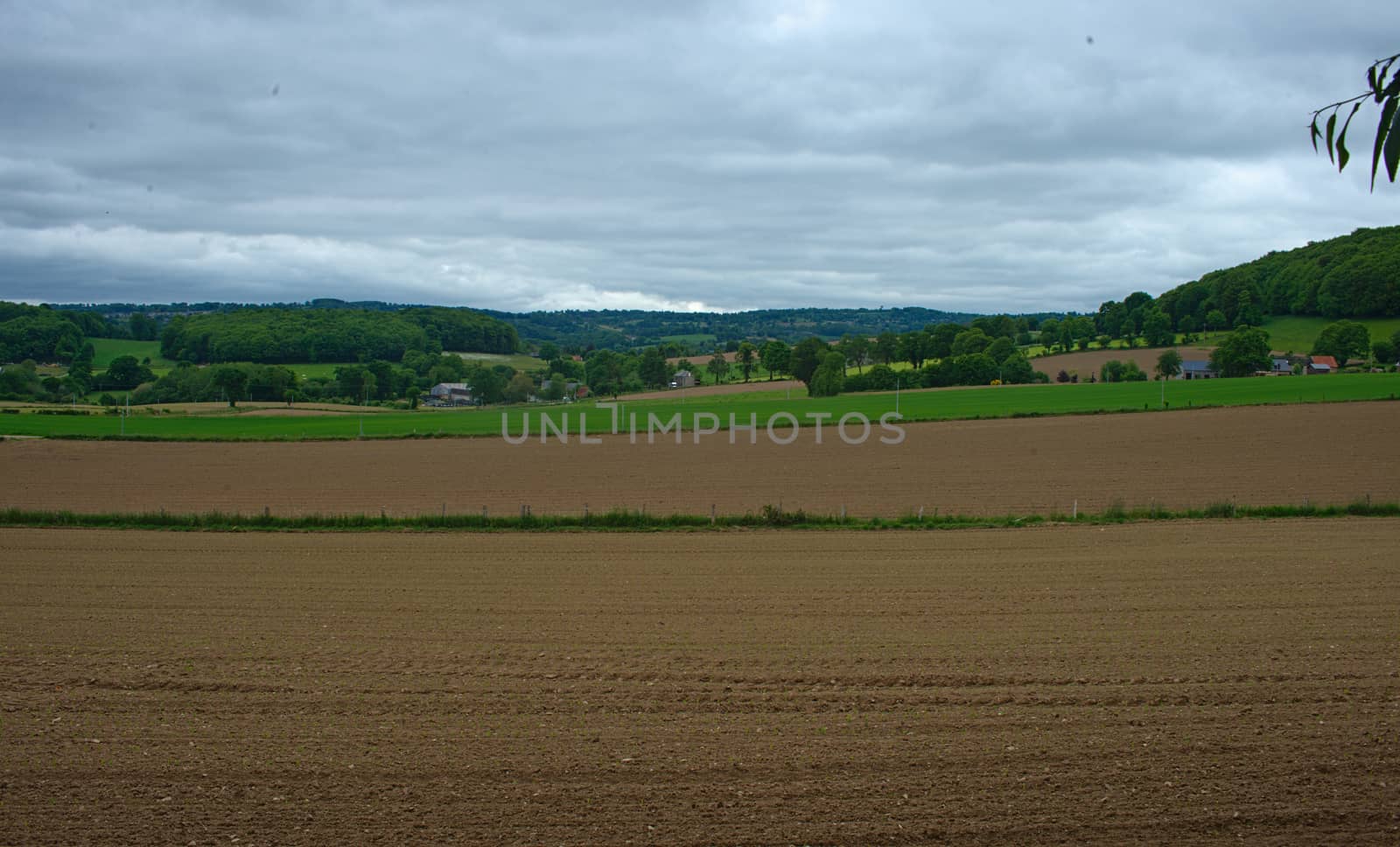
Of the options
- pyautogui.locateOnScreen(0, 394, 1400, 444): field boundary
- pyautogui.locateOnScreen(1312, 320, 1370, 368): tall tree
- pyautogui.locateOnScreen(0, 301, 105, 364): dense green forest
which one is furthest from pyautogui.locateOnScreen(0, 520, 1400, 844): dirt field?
pyautogui.locateOnScreen(0, 301, 105, 364): dense green forest

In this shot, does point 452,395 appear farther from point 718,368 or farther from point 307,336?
point 718,368

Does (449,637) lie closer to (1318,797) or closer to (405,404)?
(1318,797)

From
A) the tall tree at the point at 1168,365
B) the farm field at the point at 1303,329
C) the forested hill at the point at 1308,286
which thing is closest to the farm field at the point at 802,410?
the tall tree at the point at 1168,365

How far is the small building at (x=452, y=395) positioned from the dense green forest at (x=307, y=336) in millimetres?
22639

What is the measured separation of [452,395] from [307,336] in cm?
3253

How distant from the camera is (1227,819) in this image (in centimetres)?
732

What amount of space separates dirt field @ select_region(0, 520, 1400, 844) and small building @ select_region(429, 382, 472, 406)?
84941mm

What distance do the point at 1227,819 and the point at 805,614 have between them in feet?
23.5

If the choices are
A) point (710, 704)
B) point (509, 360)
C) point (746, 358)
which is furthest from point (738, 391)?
point (710, 704)

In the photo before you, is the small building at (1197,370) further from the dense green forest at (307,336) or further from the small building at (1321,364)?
the dense green forest at (307,336)

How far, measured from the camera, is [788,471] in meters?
39.0

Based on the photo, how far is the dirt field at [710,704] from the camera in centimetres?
747

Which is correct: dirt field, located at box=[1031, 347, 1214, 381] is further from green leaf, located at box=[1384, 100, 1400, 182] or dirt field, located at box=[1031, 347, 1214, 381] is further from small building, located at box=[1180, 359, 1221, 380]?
green leaf, located at box=[1384, 100, 1400, 182]

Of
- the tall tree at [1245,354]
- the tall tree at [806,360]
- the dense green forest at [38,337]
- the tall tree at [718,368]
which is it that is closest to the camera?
the tall tree at [1245,354]
